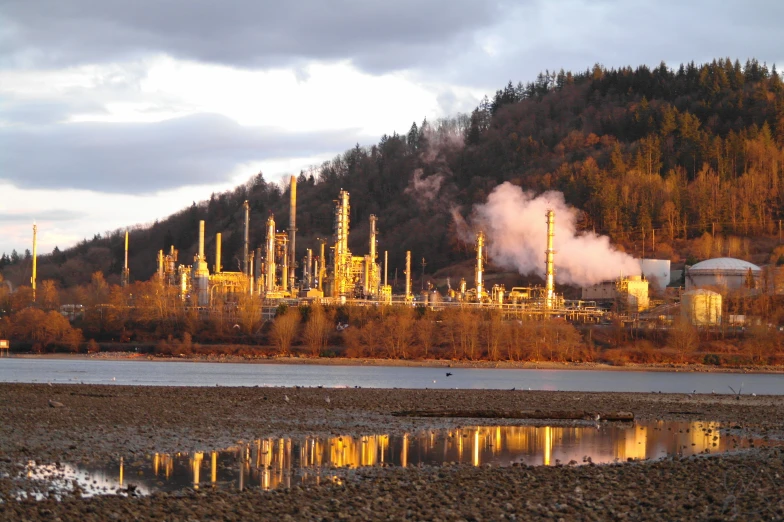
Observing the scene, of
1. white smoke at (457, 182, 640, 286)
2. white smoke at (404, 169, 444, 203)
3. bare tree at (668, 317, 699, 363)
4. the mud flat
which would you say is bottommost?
the mud flat

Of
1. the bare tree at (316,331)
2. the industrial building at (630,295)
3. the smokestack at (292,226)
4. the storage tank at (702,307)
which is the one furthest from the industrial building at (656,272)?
the bare tree at (316,331)

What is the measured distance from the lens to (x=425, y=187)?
182500 millimetres

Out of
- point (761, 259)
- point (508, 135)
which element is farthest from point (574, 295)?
point (508, 135)

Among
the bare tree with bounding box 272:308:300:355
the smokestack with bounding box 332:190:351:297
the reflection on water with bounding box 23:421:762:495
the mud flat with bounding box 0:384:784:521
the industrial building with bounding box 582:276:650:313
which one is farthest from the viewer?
the industrial building with bounding box 582:276:650:313

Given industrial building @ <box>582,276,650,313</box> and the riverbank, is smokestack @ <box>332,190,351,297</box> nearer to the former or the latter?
the riverbank

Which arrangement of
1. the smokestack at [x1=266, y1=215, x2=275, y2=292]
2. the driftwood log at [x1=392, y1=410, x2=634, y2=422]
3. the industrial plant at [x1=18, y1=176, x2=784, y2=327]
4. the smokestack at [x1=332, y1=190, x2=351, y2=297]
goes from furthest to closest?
the smokestack at [x1=266, y1=215, x2=275, y2=292], the smokestack at [x1=332, y1=190, x2=351, y2=297], the industrial plant at [x1=18, y1=176, x2=784, y2=327], the driftwood log at [x1=392, y1=410, x2=634, y2=422]

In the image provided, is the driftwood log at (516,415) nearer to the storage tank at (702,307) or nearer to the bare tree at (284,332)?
the bare tree at (284,332)

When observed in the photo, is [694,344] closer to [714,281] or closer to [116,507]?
[714,281]

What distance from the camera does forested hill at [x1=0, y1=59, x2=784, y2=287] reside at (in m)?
140

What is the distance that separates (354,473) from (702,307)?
7870cm

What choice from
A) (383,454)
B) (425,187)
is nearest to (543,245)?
(425,187)

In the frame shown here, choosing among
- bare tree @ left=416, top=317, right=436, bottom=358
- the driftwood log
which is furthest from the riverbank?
the driftwood log

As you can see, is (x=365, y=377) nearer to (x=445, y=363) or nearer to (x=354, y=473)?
(x=445, y=363)

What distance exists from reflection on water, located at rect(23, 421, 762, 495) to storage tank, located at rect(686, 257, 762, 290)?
79.4 m
